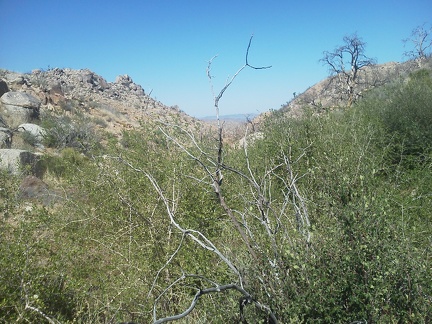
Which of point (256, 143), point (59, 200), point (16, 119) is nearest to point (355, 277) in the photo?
point (59, 200)

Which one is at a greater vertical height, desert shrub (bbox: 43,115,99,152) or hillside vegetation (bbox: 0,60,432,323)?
desert shrub (bbox: 43,115,99,152)

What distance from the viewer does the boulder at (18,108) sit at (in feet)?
57.6

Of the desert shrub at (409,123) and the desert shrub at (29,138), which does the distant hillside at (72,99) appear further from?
the desert shrub at (409,123)

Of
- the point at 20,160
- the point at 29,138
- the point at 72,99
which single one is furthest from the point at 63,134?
the point at 72,99

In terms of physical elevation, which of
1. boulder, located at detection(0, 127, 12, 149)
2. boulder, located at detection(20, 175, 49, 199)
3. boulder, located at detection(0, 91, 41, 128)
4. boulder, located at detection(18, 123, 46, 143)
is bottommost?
boulder, located at detection(20, 175, 49, 199)

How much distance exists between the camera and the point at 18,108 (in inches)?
731

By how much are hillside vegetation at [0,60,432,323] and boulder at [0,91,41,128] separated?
11.9 m

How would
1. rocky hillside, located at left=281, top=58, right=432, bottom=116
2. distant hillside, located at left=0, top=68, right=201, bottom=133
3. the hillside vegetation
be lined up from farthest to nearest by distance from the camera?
distant hillside, located at left=0, top=68, right=201, bottom=133
rocky hillside, located at left=281, top=58, right=432, bottom=116
the hillside vegetation

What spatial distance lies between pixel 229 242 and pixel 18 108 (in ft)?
60.7

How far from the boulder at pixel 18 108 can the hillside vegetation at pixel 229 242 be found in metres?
11.9

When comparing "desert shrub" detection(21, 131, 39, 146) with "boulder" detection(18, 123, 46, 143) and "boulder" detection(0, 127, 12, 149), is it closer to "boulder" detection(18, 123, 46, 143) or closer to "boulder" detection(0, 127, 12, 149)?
"boulder" detection(18, 123, 46, 143)

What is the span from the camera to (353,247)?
8.96 feet

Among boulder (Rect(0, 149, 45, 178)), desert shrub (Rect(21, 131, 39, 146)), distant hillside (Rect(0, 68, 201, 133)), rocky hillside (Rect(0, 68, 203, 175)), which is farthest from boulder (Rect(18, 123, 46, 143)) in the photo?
distant hillside (Rect(0, 68, 201, 133))

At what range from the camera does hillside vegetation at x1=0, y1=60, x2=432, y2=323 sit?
2590mm
